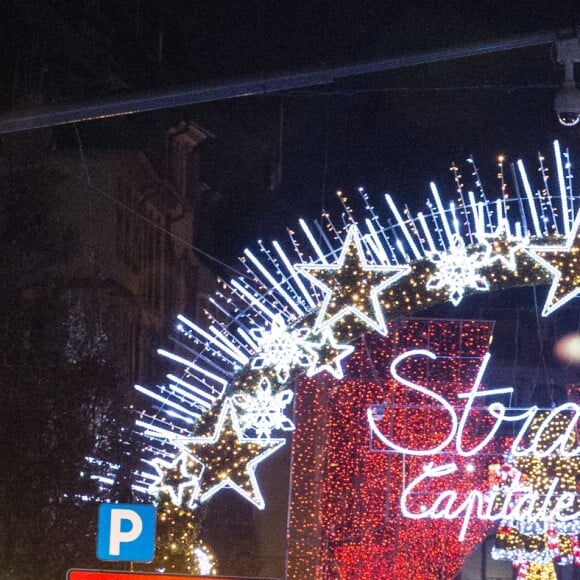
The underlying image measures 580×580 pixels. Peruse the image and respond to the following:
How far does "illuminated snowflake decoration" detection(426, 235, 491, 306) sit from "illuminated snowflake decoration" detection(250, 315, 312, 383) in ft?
4.43

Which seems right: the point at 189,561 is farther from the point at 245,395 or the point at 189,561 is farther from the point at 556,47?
the point at 556,47

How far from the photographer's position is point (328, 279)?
14469mm

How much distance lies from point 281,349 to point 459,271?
1.86 metres

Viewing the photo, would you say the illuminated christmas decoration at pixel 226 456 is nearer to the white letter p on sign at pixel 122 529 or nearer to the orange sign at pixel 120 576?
the white letter p on sign at pixel 122 529

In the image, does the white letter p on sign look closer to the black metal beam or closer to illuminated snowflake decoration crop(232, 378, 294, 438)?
the black metal beam

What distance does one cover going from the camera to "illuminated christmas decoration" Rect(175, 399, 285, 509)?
1478 centimetres

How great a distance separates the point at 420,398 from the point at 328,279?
4.36 m

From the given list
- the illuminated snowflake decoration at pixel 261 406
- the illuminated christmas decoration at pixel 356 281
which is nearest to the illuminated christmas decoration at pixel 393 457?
the illuminated snowflake decoration at pixel 261 406

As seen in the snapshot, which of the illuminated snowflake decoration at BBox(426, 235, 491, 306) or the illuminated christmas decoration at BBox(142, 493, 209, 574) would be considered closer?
the illuminated snowflake decoration at BBox(426, 235, 491, 306)

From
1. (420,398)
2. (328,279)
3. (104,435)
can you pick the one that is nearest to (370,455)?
(420,398)

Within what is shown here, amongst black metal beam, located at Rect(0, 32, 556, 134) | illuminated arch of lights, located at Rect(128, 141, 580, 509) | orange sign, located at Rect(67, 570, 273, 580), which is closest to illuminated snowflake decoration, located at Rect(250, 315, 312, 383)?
illuminated arch of lights, located at Rect(128, 141, 580, 509)

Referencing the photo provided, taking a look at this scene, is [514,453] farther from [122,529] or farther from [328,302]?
[122,529]

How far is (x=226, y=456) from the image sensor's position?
1481 cm

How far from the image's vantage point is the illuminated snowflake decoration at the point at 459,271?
1452 centimetres
